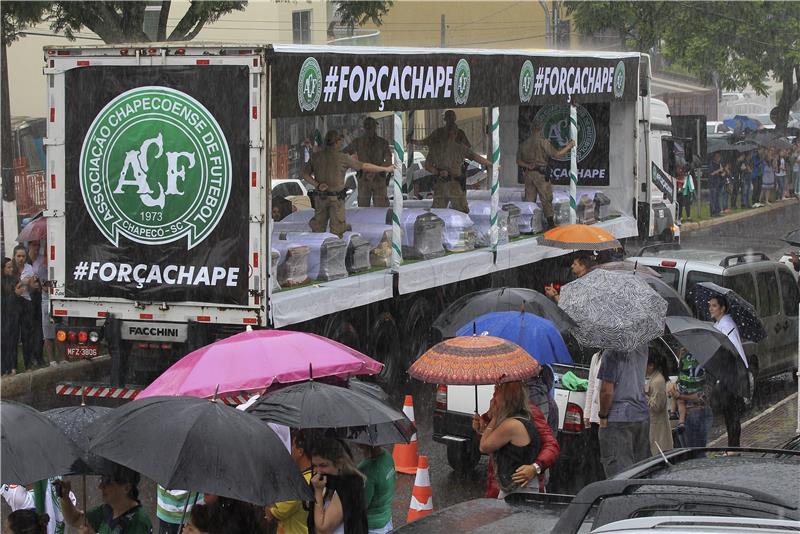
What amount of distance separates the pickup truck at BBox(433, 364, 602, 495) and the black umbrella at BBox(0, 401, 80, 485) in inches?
152

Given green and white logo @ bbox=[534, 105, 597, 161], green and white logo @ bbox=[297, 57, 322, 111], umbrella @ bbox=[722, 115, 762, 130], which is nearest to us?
green and white logo @ bbox=[297, 57, 322, 111]

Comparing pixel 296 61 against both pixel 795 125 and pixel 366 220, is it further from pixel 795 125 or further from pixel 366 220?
Answer: pixel 795 125

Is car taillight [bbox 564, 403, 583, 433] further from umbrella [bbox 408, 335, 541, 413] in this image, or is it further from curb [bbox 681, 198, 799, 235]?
curb [bbox 681, 198, 799, 235]

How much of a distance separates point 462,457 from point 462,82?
5.20 meters

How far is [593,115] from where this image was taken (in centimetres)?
1945

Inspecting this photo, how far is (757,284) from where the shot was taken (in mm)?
12875

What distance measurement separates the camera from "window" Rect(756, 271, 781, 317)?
42.2ft

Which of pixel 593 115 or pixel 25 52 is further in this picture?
pixel 25 52

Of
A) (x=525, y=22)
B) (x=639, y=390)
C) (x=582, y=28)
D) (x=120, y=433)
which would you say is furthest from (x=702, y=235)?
(x=120, y=433)

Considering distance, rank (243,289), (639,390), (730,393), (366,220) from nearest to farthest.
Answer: (639,390)
(730,393)
(243,289)
(366,220)

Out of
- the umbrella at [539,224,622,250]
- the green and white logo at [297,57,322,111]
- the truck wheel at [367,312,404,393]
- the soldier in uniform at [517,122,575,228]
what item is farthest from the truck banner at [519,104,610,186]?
the green and white logo at [297,57,322,111]

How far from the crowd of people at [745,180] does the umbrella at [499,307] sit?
22.3m

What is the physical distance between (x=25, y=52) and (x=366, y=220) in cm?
1721

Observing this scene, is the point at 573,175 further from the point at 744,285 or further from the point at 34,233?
the point at 34,233
